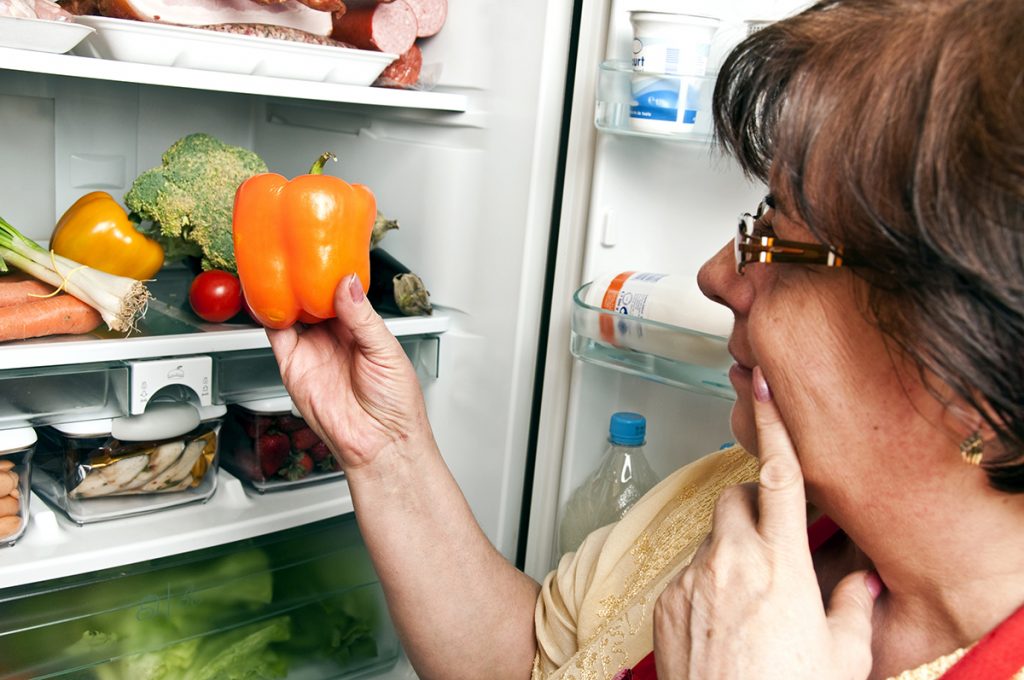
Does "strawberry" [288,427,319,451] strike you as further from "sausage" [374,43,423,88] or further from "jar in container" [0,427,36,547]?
"sausage" [374,43,423,88]

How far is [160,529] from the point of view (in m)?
1.29

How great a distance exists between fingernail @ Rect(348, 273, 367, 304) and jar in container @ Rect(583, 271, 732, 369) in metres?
0.29

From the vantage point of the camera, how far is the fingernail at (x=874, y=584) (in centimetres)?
82

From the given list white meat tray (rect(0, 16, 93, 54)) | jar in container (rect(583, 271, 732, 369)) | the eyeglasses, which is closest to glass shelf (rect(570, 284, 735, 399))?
jar in container (rect(583, 271, 732, 369))

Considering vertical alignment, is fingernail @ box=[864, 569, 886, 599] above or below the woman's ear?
below

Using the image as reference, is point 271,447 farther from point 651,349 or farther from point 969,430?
point 969,430

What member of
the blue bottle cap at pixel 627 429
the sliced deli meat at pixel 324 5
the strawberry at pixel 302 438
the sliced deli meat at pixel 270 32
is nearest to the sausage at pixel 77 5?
the sliced deli meat at pixel 270 32

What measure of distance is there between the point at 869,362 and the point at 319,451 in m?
0.90

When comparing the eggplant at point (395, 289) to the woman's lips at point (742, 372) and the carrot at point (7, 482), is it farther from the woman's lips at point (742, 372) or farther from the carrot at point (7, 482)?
the woman's lips at point (742, 372)

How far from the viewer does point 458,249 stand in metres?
1.45

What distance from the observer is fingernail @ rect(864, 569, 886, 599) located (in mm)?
820

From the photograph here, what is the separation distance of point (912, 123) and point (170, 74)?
848 mm

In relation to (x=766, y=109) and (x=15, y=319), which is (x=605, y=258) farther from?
(x=15, y=319)

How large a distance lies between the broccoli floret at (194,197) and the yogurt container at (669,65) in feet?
1.88
